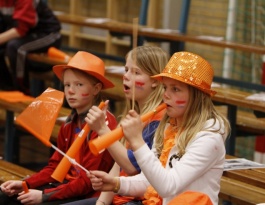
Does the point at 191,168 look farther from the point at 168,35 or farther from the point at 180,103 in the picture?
the point at 168,35

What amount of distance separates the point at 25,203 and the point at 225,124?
1095mm

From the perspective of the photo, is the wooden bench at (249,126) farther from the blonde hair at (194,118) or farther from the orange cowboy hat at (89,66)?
the blonde hair at (194,118)

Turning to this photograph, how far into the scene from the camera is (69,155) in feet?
11.4

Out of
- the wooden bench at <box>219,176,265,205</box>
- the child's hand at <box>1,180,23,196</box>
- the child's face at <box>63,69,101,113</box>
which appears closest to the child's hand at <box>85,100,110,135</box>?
the child's face at <box>63,69,101,113</box>

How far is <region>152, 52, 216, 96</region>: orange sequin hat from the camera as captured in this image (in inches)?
124

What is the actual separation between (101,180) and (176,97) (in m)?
0.46

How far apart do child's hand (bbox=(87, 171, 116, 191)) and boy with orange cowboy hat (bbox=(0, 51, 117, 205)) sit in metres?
0.41

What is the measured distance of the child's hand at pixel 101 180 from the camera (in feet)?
10.6

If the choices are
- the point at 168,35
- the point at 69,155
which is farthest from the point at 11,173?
the point at 168,35

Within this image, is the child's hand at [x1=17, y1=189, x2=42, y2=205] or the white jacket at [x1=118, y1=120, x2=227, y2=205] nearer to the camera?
the white jacket at [x1=118, y1=120, x2=227, y2=205]

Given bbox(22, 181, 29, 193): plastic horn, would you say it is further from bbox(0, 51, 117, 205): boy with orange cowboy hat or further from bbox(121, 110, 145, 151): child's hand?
bbox(121, 110, 145, 151): child's hand

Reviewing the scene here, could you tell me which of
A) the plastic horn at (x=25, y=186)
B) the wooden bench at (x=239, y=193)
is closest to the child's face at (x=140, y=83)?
the plastic horn at (x=25, y=186)

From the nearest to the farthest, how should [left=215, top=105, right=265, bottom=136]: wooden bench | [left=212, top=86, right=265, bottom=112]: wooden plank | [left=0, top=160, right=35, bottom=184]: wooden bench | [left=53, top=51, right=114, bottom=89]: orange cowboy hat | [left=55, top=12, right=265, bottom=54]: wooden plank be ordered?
[left=53, top=51, right=114, bottom=89]: orange cowboy hat < [left=0, top=160, right=35, bottom=184]: wooden bench < [left=212, top=86, right=265, bottom=112]: wooden plank < [left=215, top=105, right=265, bottom=136]: wooden bench < [left=55, top=12, right=265, bottom=54]: wooden plank

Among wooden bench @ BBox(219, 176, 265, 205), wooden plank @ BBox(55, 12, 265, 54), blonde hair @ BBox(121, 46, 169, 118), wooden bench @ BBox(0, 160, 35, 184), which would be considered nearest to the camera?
blonde hair @ BBox(121, 46, 169, 118)
